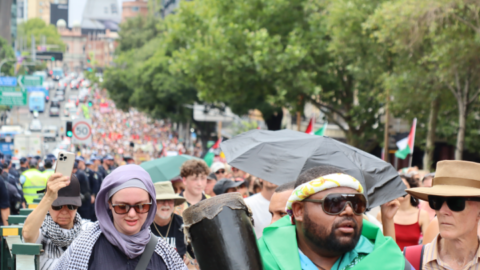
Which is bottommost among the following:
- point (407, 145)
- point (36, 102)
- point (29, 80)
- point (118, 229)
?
point (36, 102)

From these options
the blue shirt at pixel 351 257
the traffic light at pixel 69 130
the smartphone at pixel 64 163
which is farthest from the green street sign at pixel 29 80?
the blue shirt at pixel 351 257

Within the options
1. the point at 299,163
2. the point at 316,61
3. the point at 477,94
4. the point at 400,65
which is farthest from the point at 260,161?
the point at 316,61

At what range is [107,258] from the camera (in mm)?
3107

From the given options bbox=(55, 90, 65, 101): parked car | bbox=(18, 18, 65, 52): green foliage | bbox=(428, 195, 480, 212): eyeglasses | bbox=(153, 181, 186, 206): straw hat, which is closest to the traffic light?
bbox=(153, 181, 186, 206): straw hat

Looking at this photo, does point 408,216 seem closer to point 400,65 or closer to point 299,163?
point 299,163

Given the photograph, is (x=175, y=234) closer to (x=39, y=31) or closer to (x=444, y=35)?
(x=444, y=35)

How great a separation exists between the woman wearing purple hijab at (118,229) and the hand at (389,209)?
187cm

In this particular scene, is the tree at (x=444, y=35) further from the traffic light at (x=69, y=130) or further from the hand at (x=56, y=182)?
the hand at (x=56, y=182)

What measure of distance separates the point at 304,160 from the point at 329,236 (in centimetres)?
243

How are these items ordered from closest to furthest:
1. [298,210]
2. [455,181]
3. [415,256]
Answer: [298,210] < [455,181] < [415,256]

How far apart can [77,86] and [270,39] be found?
129 m

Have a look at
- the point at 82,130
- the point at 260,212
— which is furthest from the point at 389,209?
the point at 82,130

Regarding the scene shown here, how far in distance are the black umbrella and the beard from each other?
193cm

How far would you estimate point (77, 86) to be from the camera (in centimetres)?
14900
